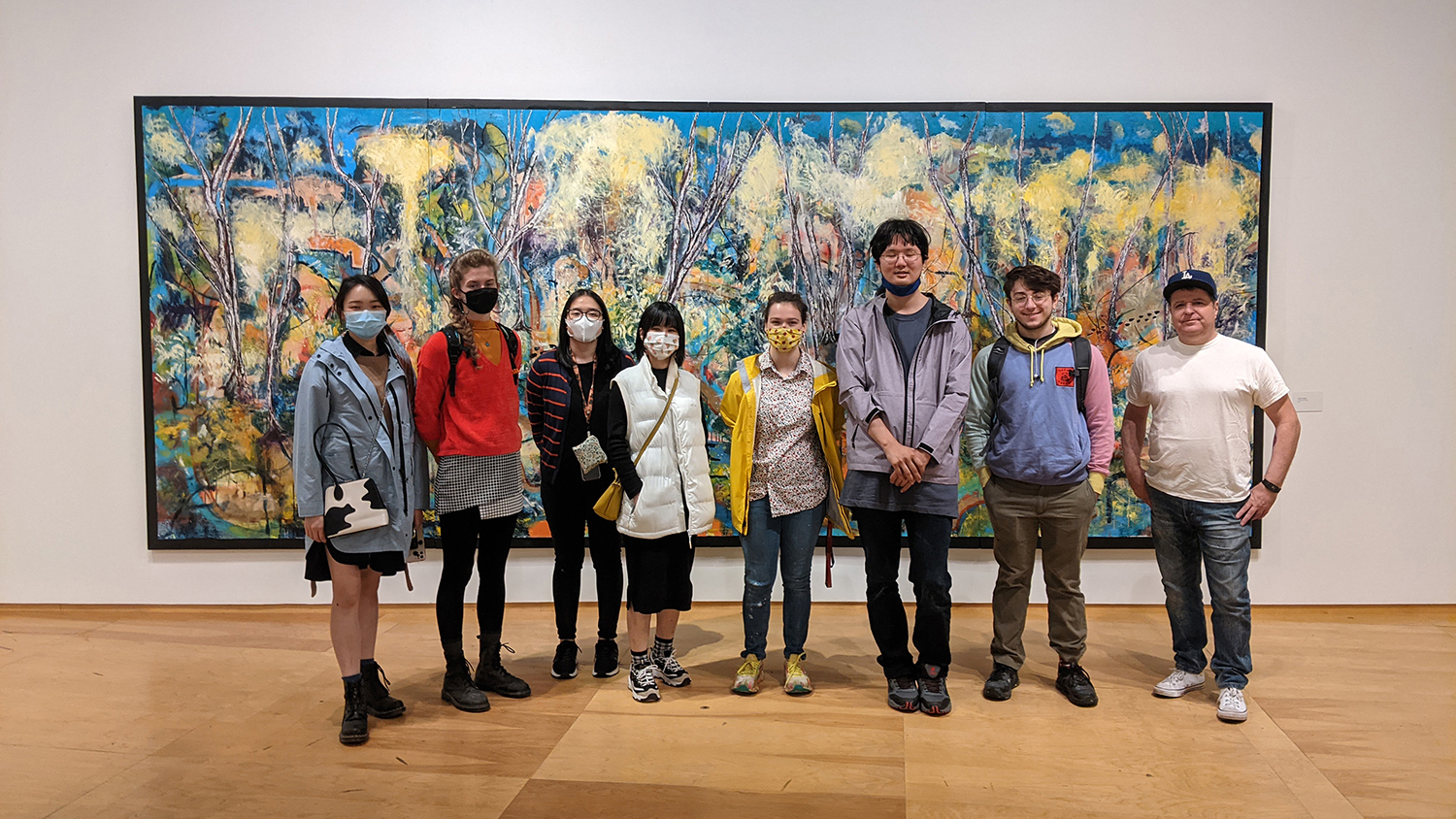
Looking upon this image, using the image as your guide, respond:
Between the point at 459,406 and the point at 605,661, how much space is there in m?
1.25

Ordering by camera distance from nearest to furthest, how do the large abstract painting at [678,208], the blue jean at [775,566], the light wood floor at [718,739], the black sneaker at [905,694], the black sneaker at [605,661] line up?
the light wood floor at [718,739] → the black sneaker at [905,694] → the blue jean at [775,566] → the black sneaker at [605,661] → the large abstract painting at [678,208]

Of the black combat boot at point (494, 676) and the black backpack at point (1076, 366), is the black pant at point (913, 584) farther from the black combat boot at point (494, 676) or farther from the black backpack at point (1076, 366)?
the black combat boot at point (494, 676)

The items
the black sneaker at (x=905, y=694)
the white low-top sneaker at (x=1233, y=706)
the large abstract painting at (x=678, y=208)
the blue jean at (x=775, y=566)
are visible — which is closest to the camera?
the white low-top sneaker at (x=1233, y=706)

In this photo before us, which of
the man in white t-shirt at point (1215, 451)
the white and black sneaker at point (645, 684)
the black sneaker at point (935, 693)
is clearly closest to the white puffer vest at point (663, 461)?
the white and black sneaker at point (645, 684)

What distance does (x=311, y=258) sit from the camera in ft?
14.6

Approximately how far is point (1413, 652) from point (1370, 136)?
8.65ft

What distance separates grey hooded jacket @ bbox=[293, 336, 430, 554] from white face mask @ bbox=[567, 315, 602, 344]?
0.68 m

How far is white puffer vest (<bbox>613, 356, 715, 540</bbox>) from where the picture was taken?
130 inches

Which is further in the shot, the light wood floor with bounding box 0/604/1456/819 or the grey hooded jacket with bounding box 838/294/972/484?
the grey hooded jacket with bounding box 838/294/972/484

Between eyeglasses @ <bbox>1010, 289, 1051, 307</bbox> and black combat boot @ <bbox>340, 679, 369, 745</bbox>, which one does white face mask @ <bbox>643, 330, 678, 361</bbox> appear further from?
black combat boot @ <bbox>340, 679, 369, 745</bbox>

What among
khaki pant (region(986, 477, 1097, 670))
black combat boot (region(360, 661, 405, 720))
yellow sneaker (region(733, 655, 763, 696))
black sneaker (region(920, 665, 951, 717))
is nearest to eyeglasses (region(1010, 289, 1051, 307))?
khaki pant (region(986, 477, 1097, 670))

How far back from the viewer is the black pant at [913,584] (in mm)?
3238

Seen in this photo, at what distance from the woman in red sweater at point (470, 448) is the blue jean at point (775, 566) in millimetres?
943

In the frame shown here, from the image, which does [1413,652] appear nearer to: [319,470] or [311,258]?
[319,470]
